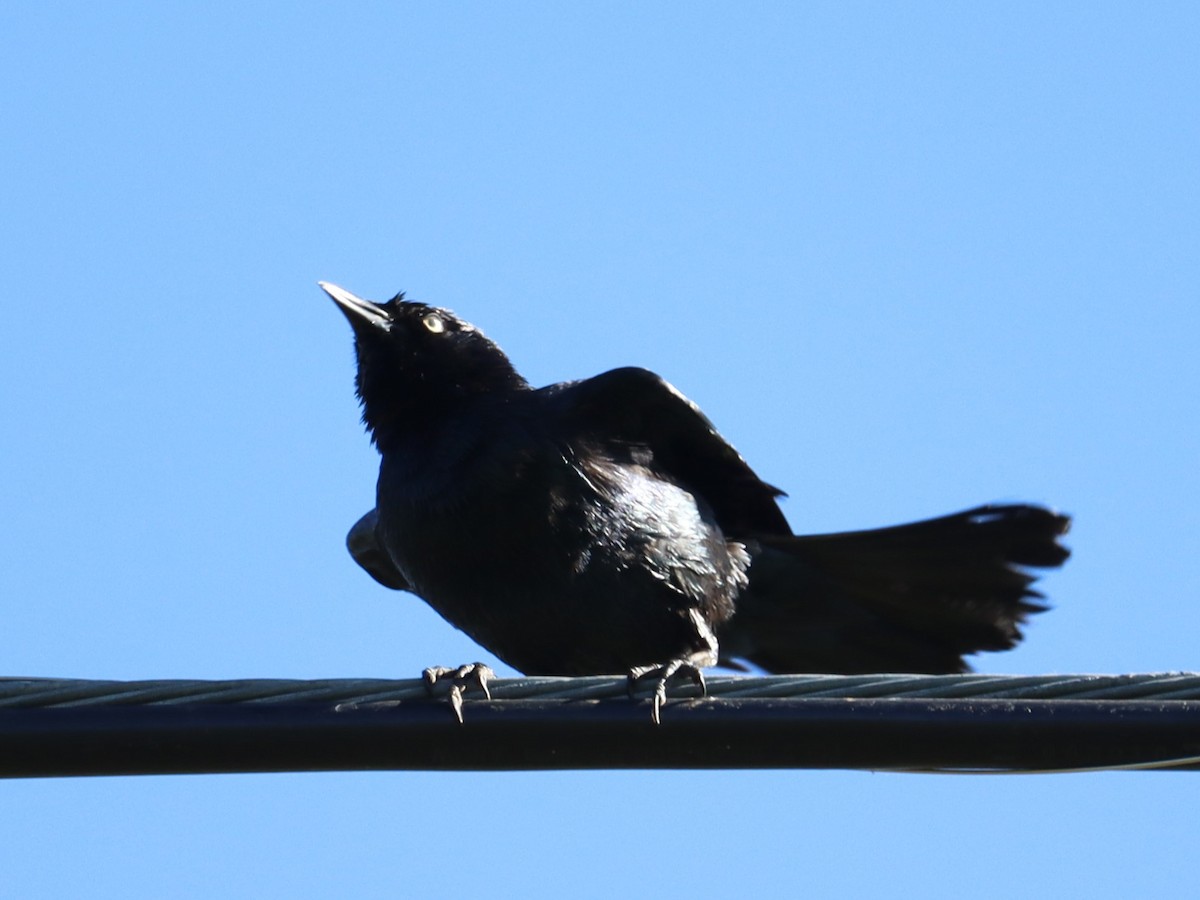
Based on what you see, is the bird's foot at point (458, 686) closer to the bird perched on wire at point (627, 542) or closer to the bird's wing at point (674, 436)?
the bird perched on wire at point (627, 542)

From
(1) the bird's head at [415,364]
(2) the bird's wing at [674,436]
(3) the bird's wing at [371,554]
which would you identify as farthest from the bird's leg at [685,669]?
(3) the bird's wing at [371,554]

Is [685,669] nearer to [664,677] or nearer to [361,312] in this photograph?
[664,677]

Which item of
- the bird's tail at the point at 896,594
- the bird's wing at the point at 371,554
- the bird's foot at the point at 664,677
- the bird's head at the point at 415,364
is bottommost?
the bird's foot at the point at 664,677

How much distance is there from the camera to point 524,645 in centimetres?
541

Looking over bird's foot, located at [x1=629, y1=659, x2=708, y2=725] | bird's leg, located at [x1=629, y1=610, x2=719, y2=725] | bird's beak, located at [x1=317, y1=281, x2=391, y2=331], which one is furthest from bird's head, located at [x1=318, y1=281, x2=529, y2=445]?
bird's foot, located at [x1=629, y1=659, x2=708, y2=725]

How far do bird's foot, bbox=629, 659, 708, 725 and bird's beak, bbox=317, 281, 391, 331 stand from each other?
2.57 meters

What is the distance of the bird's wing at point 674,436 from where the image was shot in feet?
18.7

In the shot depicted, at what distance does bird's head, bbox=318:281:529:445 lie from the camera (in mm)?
5938

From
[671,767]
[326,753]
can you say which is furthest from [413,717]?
[671,767]

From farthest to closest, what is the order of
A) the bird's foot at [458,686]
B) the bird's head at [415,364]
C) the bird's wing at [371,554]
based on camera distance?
the bird's wing at [371,554] < the bird's head at [415,364] < the bird's foot at [458,686]

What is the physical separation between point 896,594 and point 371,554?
2.19 metres

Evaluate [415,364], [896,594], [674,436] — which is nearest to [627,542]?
[674,436]

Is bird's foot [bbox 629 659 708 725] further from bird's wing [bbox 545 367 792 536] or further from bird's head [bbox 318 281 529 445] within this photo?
bird's head [bbox 318 281 529 445]

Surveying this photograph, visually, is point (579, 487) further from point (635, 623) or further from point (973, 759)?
point (973, 759)
